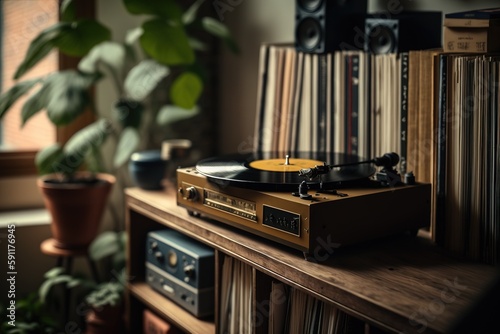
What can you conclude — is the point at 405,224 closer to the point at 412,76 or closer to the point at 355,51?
the point at 412,76

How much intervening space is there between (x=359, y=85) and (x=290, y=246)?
597 millimetres

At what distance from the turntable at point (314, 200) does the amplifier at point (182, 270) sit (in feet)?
0.69

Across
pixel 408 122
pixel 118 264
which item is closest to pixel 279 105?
pixel 408 122

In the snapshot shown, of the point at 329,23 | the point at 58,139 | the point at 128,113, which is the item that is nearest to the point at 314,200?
the point at 329,23

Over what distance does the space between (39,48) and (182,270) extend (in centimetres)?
92

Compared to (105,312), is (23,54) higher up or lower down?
higher up

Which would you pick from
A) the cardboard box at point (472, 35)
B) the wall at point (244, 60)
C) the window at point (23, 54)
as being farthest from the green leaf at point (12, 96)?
the cardboard box at point (472, 35)

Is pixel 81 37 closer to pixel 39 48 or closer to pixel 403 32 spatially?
pixel 39 48

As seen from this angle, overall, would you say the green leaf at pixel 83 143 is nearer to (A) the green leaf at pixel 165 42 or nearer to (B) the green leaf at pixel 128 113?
(B) the green leaf at pixel 128 113

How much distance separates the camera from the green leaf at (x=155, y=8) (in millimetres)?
2027

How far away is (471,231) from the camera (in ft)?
4.42

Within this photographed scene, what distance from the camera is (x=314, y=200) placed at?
1249 mm

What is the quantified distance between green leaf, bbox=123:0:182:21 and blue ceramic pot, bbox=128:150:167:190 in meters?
0.50

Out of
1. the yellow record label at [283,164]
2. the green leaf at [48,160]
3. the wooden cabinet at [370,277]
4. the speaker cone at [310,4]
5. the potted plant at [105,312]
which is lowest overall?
the potted plant at [105,312]
